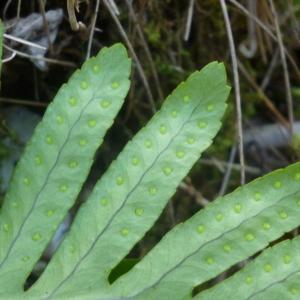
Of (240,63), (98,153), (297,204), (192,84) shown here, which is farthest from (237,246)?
(240,63)

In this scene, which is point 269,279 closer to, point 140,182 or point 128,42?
point 140,182

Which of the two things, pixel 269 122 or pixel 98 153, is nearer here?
pixel 98 153

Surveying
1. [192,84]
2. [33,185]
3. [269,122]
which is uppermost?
[192,84]

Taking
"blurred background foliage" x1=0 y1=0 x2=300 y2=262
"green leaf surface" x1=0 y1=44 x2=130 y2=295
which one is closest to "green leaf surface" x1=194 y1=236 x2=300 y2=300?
"green leaf surface" x1=0 y1=44 x2=130 y2=295

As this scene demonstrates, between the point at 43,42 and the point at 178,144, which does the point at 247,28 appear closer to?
the point at 43,42

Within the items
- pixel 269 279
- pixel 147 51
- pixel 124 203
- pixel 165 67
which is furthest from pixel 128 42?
pixel 269 279

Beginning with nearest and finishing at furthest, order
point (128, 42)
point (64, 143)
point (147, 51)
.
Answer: point (64, 143)
point (128, 42)
point (147, 51)

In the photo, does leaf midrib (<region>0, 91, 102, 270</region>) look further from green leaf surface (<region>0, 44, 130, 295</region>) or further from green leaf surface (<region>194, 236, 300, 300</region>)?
green leaf surface (<region>194, 236, 300, 300</region>)
